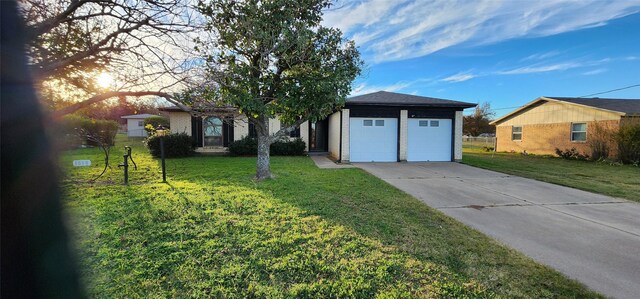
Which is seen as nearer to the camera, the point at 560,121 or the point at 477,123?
the point at 560,121

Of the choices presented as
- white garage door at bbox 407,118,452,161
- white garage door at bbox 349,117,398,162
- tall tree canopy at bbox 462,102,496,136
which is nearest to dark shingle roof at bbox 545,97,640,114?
white garage door at bbox 407,118,452,161

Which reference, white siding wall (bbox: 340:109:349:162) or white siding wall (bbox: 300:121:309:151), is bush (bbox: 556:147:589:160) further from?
white siding wall (bbox: 300:121:309:151)

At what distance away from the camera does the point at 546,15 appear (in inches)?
379

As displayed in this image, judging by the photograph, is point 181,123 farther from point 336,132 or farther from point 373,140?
point 373,140

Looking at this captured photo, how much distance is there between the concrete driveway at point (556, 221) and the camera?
2896mm

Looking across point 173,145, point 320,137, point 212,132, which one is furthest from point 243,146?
point 320,137

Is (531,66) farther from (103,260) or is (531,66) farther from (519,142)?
(103,260)

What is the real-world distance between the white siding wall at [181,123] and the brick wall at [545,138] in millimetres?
22780

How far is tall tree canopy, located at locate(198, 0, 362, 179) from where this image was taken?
626cm

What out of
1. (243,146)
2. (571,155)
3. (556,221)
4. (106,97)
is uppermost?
(106,97)

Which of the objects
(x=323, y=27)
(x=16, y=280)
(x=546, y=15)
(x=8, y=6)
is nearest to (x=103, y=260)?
(x=16, y=280)

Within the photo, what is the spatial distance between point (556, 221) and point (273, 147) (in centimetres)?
1219

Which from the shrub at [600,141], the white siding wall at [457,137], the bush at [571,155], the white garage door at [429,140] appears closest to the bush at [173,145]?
the white garage door at [429,140]

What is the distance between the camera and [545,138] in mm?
17875
